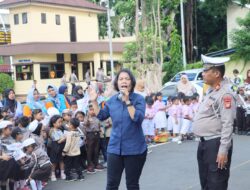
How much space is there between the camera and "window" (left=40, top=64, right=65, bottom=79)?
33.7 metres

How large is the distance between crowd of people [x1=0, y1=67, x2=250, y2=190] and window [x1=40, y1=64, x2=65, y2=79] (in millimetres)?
22064

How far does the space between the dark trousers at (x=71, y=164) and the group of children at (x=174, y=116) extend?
3.89 meters

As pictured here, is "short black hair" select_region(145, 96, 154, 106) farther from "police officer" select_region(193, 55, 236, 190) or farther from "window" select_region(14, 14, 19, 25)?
"window" select_region(14, 14, 19, 25)

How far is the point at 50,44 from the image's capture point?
107 ft

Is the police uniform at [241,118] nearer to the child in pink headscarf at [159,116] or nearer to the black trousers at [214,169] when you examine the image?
the child in pink headscarf at [159,116]

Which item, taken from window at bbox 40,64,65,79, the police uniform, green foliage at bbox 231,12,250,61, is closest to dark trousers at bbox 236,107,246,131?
the police uniform

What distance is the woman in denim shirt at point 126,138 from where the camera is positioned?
4.69 meters

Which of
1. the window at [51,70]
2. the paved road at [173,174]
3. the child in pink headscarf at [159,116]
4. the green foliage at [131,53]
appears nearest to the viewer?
the paved road at [173,174]

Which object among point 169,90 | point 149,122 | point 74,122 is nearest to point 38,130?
point 74,122

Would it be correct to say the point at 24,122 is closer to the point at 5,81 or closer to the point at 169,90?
the point at 169,90

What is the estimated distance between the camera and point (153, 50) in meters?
22.0

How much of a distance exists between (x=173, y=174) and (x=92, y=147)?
1.69m

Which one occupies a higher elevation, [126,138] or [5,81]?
[5,81]

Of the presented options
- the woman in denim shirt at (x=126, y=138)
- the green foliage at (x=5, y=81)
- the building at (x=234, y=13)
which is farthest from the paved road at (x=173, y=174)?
the green foliage at (x=5, y=81)
